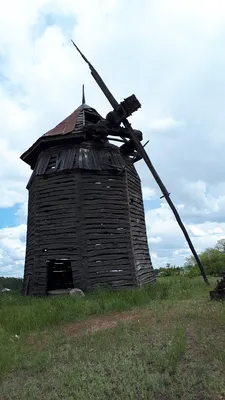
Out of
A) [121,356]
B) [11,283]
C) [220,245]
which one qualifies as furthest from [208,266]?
[121,356]

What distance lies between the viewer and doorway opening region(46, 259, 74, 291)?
17750 mm

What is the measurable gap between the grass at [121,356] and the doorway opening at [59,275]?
22.1ft

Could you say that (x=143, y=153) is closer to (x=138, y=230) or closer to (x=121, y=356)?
(x=138, y=230)

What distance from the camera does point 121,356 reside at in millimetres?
6273

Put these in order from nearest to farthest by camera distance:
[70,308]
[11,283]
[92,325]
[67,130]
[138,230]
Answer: [92,325], [70,308], [67,130], [138,230], [11,283]

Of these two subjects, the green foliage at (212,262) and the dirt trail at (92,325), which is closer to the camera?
the dirt trail at (92,325)

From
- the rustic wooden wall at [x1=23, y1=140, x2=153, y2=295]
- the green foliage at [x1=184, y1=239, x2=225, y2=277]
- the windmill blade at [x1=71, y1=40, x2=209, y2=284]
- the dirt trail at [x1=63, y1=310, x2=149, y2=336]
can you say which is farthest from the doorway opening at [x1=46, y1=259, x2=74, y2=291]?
the green foliage at [x1=184, y1=239, x2=225, y2=277]

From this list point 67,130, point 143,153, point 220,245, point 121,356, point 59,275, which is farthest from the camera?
point 220,245

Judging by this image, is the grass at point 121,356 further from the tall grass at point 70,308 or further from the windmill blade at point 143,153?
the windmill blade at point 143,153

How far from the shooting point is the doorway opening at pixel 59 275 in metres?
17.8

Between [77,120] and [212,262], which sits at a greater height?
[77,120]

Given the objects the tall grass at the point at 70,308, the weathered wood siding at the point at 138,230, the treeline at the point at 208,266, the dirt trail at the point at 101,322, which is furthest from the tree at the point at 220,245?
the dirt trail at the point at 101,322

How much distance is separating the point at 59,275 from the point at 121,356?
13.2m

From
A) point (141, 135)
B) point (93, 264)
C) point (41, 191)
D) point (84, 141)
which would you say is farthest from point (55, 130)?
point (93, 264)
